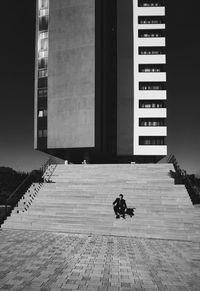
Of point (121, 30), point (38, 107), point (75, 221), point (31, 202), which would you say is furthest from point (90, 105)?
point (75, 221)

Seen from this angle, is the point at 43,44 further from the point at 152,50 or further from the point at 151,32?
the point at 151,32

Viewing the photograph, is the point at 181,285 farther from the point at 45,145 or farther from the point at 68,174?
the point at 45,145

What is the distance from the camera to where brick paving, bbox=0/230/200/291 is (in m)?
7.95

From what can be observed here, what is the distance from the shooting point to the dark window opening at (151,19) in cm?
4459

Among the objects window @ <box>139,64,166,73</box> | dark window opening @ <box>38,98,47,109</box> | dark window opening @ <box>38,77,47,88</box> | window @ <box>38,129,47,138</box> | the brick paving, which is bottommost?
the brick paving

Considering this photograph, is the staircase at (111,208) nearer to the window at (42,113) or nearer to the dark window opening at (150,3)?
the window at (42,113)

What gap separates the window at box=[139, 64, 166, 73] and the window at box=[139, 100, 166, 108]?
14.2 ft

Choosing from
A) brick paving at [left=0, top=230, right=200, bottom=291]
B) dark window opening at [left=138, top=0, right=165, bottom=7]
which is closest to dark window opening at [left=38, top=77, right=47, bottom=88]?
dark window opening at [left=138, top=0, right=165, bottom=7]

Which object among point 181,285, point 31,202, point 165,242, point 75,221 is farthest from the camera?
point 31,202

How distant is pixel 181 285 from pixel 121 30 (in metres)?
43.9

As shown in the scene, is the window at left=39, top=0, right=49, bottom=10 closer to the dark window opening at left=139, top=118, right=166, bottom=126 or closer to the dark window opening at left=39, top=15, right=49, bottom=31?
the dark window opening at left=39, top=15, right=49, bottom=31

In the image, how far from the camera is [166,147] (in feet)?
139

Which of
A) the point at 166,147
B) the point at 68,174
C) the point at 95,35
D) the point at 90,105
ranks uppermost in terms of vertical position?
the point at 95,35

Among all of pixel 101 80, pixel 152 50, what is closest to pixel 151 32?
pixel 152 50
